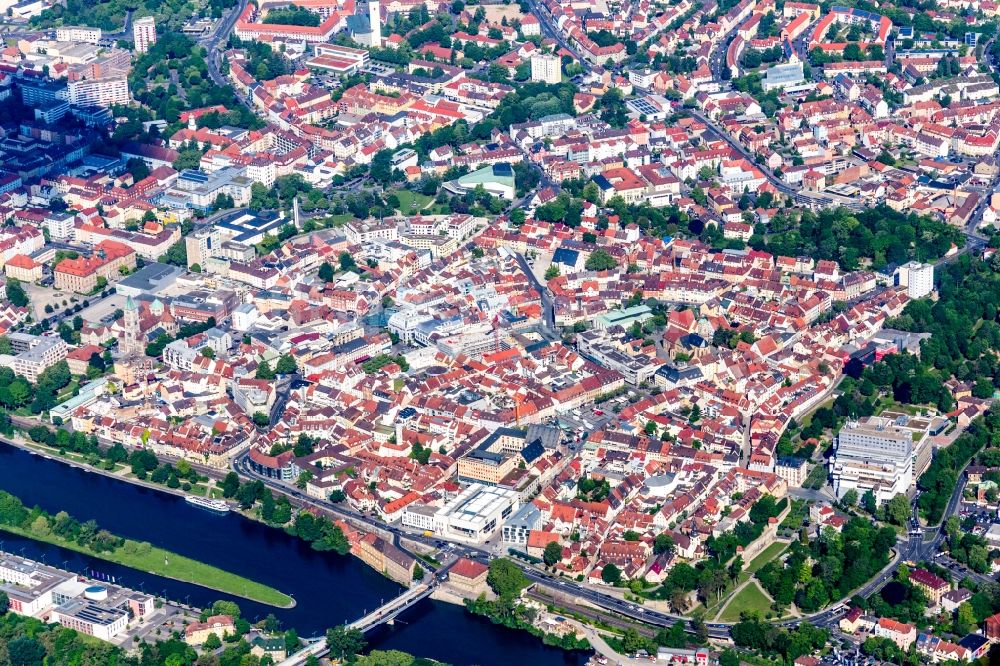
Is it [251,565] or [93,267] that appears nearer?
[251,565]

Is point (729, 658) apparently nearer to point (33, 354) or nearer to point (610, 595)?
point (610, 595)

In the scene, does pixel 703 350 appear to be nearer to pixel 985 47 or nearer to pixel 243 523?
pixel 243 523

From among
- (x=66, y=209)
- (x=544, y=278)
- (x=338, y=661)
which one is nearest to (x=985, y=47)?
(x=544, y=278)

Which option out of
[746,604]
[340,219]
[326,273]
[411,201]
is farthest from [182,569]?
[411,201]

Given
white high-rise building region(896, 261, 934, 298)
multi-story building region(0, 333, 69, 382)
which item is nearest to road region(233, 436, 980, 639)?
multi-story building region(0, 333, 69, 382)

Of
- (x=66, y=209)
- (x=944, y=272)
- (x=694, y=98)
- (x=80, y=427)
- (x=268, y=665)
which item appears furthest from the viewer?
(x=694, y=98)

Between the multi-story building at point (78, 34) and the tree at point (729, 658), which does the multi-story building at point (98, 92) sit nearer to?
the multi-story building at point (78, 34)

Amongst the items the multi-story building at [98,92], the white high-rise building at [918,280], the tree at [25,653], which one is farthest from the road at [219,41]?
the tree at [25,653]

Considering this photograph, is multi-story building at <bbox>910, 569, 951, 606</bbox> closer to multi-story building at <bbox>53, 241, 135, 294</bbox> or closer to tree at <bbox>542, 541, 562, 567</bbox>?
tree at <bbox>542, 541, 562, 567</bbox>
